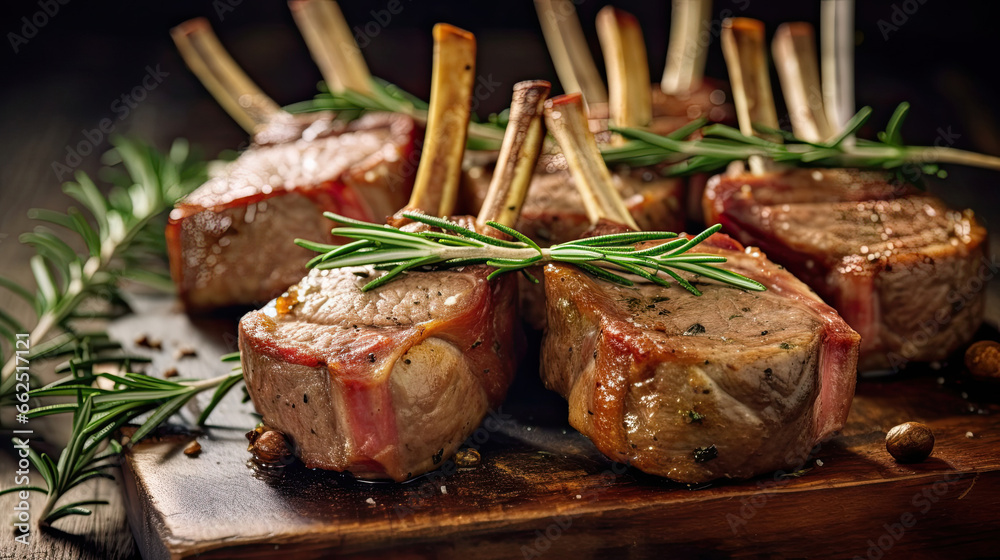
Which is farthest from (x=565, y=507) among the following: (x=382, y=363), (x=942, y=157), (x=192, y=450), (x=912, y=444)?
(x=942, y=157)

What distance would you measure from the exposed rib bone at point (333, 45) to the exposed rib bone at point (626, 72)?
1159mm

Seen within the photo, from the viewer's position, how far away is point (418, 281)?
245 cm

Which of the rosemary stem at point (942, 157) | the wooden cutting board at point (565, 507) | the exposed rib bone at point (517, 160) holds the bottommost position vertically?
the wooden cutting board at point (565, 507)

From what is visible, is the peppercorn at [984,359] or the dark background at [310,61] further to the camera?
the dark background at [310,61]

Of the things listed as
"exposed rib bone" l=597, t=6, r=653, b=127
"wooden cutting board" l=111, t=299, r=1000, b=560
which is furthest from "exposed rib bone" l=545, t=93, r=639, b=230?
"exposed rib bone" l=597, t=6, r=653, b=127

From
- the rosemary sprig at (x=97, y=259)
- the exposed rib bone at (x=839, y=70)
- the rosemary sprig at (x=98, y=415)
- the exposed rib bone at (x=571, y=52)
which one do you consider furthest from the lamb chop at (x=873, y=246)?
the rosemary sprig at (x=97, y=259)

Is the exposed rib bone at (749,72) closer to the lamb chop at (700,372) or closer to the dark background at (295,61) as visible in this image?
the lamb chop at (700,372)

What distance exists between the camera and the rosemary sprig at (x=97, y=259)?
3.11m

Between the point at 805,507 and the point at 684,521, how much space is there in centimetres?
31

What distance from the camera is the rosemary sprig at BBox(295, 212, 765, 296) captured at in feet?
7.87


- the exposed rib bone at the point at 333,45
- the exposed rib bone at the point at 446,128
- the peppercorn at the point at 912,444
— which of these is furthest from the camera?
the exposed rib bone at the point at 333,45

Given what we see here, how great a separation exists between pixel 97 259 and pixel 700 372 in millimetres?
2628

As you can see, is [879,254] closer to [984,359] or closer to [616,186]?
[984,359]

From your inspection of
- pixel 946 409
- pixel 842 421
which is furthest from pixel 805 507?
pixel 946 409
